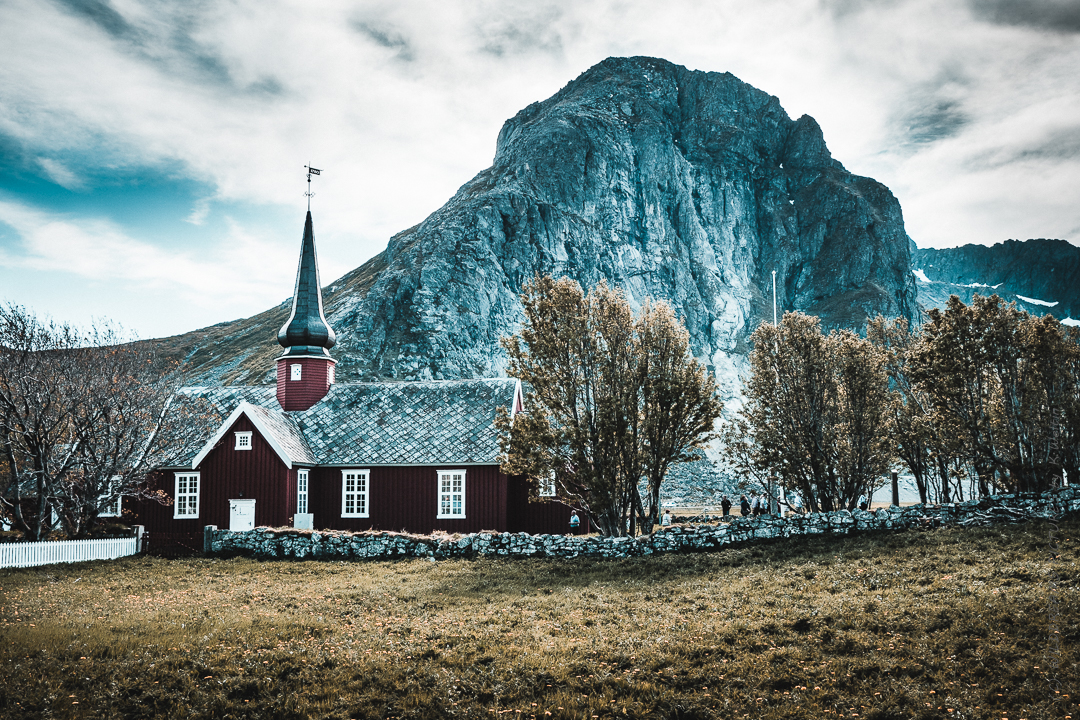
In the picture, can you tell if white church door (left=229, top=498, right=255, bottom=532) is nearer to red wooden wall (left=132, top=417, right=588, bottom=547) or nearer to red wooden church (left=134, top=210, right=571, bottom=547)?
red wooden church (left=134, top=210, right=571, bottom=547)

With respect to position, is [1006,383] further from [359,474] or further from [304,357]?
[304,357]

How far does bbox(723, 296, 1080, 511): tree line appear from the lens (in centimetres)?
2427

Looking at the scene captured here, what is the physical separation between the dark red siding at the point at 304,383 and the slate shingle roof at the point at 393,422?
1.73 feet

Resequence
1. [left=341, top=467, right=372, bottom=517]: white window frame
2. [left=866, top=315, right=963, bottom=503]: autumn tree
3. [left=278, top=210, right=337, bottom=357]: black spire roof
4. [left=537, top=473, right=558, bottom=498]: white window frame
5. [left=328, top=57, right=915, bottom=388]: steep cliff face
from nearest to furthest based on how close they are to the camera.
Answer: [left=537, top=473, right=558, bottom=498]: white window frame, [left=866, top=315, right=963, bottom=503]: autumn tree, [left=341, top=467, right=372, bottom=517]: white window frame, [left=278, top=210, right=337, bottom=357]: black spire roof, [left=328, top=57, right=915, bottom=388]: steep cliff face

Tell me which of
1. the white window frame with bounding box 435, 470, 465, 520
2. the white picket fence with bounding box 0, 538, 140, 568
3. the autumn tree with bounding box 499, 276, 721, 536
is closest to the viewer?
the white picket fence with bounding box 0, 538, 140, 568

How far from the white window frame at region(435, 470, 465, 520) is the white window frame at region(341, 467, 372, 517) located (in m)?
3.42

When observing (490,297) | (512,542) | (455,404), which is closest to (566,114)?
(490,297)

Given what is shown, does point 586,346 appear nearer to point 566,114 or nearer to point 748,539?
point 748,539

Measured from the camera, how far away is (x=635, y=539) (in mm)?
23953

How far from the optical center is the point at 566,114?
581 feet

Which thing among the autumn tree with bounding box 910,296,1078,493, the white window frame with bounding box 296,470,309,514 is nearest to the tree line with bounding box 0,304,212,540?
the white window frame with bounding box 296,470,309,514

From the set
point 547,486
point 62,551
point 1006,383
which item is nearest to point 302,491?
point 62,551

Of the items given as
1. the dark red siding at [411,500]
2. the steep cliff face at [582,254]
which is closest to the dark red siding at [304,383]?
the dark red siding at [411,500]

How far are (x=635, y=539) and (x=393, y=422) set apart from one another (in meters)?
15.8
